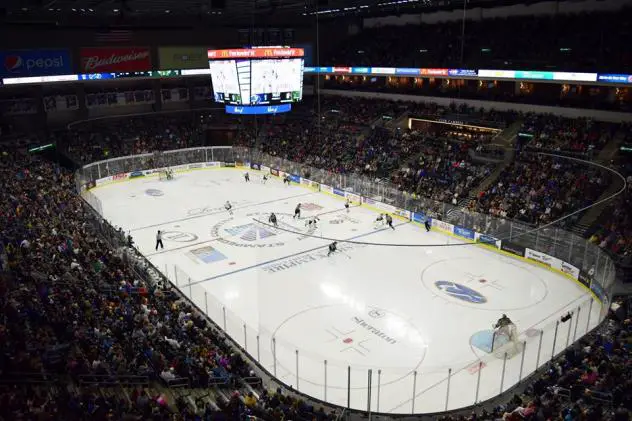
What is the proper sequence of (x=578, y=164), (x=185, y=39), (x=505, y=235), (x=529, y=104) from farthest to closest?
(x=185, y=39), (x=529, y=104), (x=578, y=164), (x=505, y=235)

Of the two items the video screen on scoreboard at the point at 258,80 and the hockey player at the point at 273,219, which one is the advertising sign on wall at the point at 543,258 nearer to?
the hockey player at the point at 273,219

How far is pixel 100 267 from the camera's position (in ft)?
57.2

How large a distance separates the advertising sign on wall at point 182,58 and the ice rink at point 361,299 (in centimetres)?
1919

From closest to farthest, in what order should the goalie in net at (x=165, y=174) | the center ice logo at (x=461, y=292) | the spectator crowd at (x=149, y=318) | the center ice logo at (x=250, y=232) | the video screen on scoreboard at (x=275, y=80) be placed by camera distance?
the spectator crowd at (x=149, y=318), the center ice logo at (x=461, y=292), the center ice logo at (x=250, y=232), the video screen on scoreboard at (x=275, y=80), the goalie in net at (x=165, y=174)

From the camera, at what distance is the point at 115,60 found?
1736 inches

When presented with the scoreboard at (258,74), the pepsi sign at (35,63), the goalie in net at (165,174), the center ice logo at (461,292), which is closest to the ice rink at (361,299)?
the center ice logo at (461,292)

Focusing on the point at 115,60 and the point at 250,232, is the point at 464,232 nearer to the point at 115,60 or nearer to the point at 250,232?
the point at 250,232

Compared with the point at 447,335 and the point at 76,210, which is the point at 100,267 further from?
the point at 447,335

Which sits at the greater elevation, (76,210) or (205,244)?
(76,210)

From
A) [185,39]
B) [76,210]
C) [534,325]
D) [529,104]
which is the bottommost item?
[534,325]

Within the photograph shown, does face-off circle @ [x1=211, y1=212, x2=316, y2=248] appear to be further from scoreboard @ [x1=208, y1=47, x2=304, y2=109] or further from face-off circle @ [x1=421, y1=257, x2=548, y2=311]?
face-off circle @ [x1=421, y1=257, x2=548, y2=311]

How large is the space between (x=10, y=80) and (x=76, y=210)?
19.5m

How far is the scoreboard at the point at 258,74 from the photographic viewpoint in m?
27.9

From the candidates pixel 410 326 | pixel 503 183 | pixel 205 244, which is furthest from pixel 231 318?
pixel 503 183
